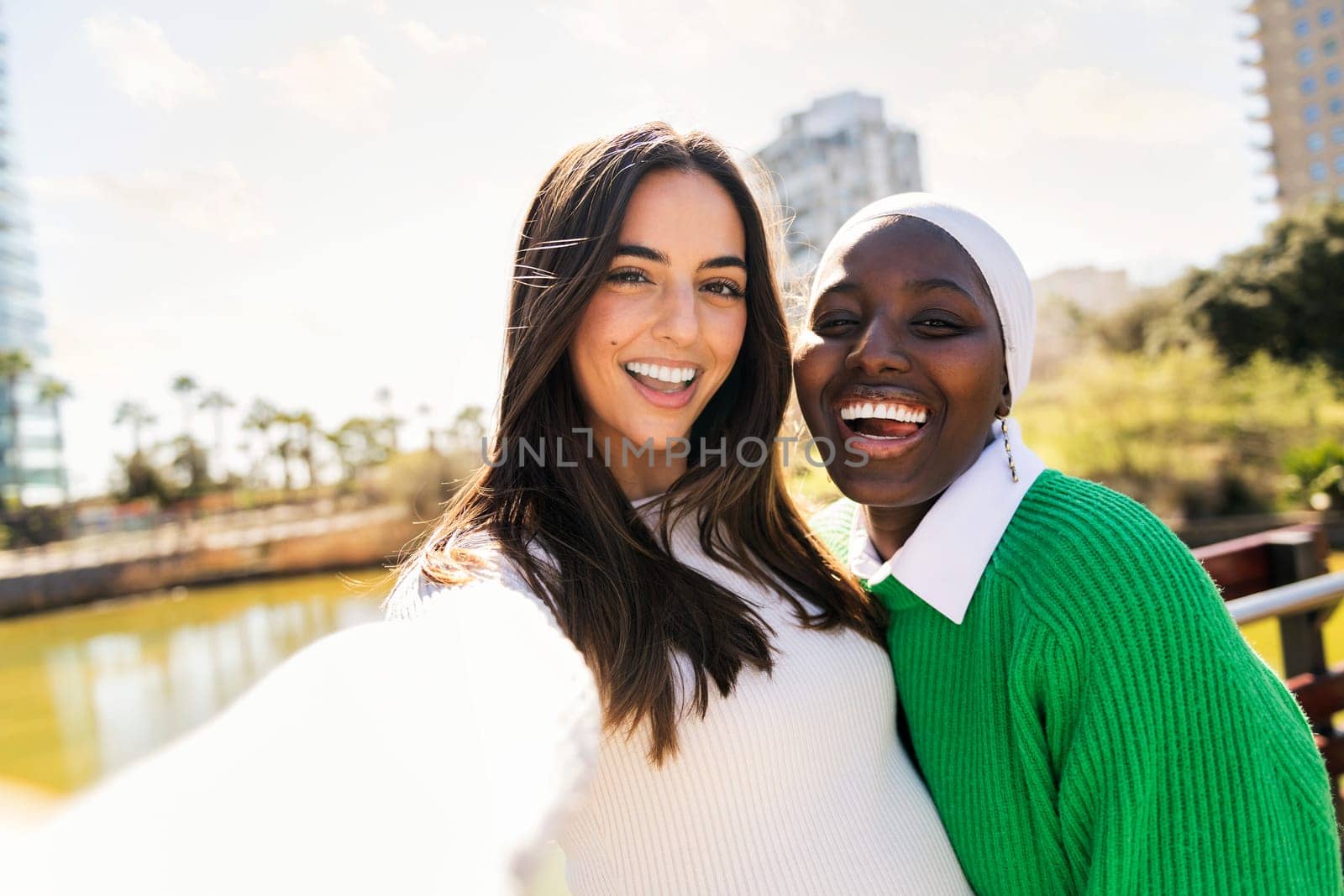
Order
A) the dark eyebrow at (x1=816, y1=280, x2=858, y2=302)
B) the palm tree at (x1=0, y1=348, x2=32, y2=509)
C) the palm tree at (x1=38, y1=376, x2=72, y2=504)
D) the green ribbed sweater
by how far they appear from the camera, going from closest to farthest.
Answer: the green ribbed sweater < the dark eyebrow at (x1=816, y1=280, x2=858, y2=302) < the palm tree at (x1=0, y1=348, x2=32, y2=509) < the palm tree at (x1=38, y1=376, x2=72, y2=504)

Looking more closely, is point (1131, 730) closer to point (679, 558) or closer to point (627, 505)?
point (679, 558)

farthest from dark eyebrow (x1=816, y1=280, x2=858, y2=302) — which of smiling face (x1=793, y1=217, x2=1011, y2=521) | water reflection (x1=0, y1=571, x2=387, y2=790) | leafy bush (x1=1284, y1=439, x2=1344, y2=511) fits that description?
leafy bush (x1=1284, y1=439, x2=1344, y2=511)

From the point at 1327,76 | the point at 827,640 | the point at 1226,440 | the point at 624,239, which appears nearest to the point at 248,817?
the point at 827,640

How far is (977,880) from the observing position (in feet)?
4.30

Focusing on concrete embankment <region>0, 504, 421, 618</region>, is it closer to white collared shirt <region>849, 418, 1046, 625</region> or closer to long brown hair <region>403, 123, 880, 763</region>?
long brown hair <region>403, 123, 880, 763</region>

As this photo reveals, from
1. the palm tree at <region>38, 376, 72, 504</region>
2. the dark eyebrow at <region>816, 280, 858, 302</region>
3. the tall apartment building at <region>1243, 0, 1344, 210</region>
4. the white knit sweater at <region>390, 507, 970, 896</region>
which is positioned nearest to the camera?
the white knit sweater at <region>390, 507, 970, 896</region>

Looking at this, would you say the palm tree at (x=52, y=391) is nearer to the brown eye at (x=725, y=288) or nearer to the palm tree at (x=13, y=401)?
the palm tree at (x=13, y=401)

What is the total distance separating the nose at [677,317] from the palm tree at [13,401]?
42523 millimetres

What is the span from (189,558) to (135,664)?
32.3ft

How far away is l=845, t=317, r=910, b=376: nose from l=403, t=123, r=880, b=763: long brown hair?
44 cm

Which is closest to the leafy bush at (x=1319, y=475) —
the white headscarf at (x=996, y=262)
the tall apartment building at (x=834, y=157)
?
the white headscarf at (x=996, y=262)

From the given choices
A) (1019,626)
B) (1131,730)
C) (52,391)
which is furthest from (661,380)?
(52,391)

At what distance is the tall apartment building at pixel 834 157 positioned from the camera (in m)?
44.4

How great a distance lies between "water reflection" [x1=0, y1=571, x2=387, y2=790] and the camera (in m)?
11.8
